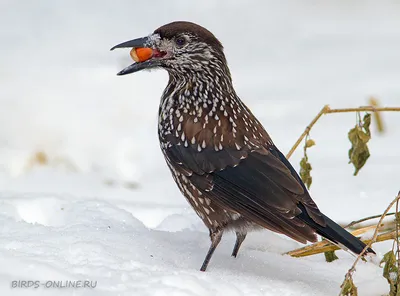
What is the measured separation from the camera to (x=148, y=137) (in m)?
8.14

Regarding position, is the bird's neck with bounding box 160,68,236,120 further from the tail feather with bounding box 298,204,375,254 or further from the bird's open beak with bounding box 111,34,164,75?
the tail feather with bounding box 298,204,375,254

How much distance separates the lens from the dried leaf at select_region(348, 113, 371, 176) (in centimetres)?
480

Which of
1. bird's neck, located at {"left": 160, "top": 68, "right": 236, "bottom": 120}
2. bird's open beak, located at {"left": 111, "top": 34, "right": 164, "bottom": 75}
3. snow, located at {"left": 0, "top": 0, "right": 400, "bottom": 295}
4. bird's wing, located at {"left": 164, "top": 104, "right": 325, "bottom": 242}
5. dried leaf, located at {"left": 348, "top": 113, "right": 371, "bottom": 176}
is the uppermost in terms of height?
bird's open beak, located at {"left": 111, "top": 34, "right": 164, "bottom": 75}

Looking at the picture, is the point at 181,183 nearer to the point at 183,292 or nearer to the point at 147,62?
the point at 147,62

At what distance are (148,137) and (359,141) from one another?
3532mm

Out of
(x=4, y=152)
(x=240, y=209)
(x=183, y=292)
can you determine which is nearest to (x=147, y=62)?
(x=240, y=209)

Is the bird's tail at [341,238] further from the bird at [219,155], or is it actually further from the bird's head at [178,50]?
the bird's head at [178,50]

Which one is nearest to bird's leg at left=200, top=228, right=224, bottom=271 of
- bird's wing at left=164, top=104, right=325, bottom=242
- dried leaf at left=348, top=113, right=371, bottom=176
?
bird's wing at left=164, top=104, right=325, bottom=242

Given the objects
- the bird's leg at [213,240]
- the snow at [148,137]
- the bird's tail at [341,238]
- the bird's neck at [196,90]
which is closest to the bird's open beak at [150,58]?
the bird's neck at [196,90]

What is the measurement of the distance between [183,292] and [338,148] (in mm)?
4484

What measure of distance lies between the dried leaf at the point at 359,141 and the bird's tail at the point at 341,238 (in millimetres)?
531

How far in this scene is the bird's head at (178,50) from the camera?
203 inches

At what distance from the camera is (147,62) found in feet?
17.0

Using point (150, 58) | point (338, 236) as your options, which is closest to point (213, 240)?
point (338, 236)
